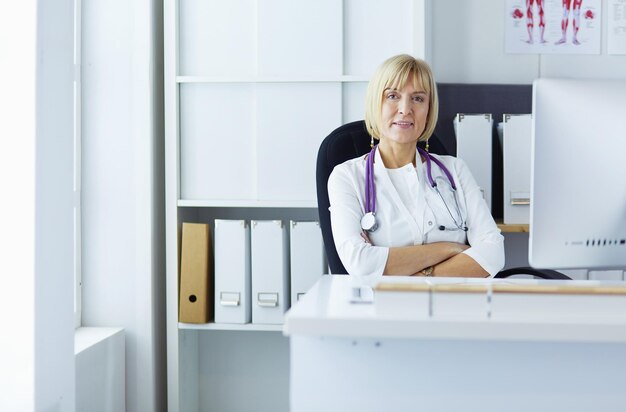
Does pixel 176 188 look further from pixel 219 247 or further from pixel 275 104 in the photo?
pixel 275 104

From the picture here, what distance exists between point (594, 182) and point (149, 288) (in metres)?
1.85

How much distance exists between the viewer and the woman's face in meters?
2.28

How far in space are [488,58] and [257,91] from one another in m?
0.99

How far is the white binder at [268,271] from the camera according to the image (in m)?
2.74

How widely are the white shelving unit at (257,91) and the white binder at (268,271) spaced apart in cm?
7

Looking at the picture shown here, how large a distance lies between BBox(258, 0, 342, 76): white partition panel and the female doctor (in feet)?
1.52

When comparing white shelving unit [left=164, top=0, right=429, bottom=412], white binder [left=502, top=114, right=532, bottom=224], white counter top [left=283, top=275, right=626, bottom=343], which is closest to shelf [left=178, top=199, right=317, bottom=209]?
white shelving unit [left=164, top=0, right=429, bottom=412]

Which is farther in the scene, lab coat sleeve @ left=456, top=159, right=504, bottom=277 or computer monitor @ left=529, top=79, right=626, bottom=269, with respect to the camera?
lab coat sleeve @ left=456, top=159, right=504, bottom=277

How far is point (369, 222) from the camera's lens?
6.93ft

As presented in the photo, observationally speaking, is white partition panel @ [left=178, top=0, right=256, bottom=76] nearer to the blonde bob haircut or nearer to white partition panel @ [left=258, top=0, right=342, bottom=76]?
white partition panel @ [left=258, top=0, right=342, bottom=76]

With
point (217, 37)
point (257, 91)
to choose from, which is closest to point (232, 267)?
point (257, 91)

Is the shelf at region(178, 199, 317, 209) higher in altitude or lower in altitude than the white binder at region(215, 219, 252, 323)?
higher

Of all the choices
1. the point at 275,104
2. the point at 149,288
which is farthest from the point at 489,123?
the point at 149,288
